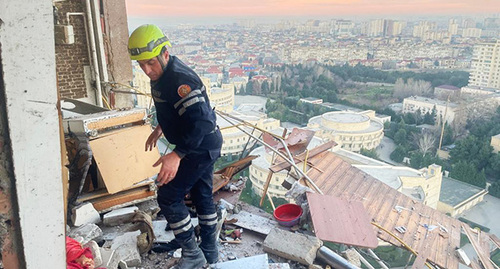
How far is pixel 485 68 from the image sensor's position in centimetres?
3719

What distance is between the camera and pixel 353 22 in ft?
355

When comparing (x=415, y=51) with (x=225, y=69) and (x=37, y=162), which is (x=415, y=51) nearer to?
(x=225, y=69)

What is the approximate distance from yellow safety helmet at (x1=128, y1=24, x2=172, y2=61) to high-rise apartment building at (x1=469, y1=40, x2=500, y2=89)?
4105cm

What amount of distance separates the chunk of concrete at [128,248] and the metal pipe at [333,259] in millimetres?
1370

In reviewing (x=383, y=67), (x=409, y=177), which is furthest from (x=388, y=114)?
(x=383, y=67)

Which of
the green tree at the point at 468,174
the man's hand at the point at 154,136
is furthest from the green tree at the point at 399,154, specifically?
the man's hand at the point at 154,136

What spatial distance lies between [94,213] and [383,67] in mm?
53279

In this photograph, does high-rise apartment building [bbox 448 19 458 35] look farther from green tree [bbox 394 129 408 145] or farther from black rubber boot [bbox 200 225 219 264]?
black rubber boot [bbox 200 225 219 264]

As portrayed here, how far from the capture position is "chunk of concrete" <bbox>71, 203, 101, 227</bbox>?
3086mm

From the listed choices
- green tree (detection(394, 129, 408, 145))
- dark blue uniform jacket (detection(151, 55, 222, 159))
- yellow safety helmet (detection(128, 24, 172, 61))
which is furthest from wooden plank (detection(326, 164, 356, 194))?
green tree (detection(394, 129, 408, 145))

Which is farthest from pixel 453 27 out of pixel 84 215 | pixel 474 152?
pixel 84 215

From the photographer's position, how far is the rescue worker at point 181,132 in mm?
2203

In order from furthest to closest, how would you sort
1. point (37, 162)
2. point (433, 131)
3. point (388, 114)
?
point (388, 114) → point (433, 131) → point (37, 162)

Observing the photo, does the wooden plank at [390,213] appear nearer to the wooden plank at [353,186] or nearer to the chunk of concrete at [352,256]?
the wooden plank at [353,186]
